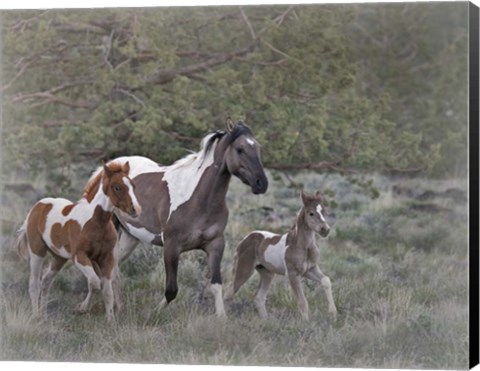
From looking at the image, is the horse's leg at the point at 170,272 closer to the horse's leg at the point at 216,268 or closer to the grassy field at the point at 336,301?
the grassy field at the point at 336,301

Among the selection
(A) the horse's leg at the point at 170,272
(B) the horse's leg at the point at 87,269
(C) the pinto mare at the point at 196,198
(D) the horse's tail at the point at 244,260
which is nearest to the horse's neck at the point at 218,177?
(C) the pinto mare at the point at 196,198

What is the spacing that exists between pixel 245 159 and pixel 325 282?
3.77 ft

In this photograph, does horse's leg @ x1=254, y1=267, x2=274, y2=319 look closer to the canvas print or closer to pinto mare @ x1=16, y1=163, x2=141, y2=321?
the canvas print

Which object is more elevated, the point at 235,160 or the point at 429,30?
the point at 429,30

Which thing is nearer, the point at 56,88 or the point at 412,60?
the point at 412,60

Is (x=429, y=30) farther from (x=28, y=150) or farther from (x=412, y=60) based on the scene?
(x=28, y=150)

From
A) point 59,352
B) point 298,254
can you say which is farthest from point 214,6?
point 59,352

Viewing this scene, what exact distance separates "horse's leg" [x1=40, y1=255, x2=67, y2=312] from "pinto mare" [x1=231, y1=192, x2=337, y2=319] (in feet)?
4.83

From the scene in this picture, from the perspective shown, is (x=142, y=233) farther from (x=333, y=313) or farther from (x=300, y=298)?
(x=333, y=313)

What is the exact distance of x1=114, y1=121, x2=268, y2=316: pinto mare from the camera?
1279cm

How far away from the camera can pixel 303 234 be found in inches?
507

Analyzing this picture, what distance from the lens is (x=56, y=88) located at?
44.5ft

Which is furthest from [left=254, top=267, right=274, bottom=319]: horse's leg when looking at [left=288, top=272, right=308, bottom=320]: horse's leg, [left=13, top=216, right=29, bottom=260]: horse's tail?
[left=13, top=216, right=29, bottom=260]: horse's tail

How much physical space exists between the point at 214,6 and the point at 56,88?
1.48m
